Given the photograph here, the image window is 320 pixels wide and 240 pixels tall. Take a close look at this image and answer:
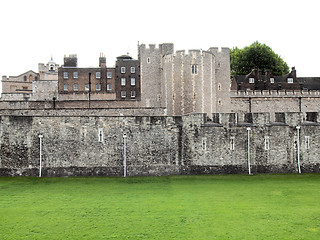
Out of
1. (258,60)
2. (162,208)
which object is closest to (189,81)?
(162,208)

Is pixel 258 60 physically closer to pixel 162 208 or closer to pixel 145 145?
pixel 145 145

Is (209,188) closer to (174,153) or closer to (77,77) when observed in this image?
(174,153)

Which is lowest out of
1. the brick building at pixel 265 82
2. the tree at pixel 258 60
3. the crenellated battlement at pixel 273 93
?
the crenellated battlement at pixel 273 93

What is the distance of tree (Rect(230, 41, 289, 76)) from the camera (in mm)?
52125

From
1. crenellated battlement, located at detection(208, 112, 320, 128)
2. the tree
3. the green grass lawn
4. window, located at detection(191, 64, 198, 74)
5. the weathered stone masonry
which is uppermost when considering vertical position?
the tree

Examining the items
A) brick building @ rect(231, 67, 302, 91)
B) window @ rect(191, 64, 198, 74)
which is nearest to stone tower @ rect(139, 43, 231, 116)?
window @ rect(191, 64, 198, 74)

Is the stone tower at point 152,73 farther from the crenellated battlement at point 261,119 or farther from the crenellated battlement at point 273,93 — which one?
the crenellated battlement at point 261,119

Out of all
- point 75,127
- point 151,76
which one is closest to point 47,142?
point 75,127

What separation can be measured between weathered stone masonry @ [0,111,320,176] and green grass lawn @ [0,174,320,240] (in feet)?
4.33

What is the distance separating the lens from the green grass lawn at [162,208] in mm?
11141

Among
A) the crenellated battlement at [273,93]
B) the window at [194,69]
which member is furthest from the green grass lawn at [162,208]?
the crenellated battlement at [273,93]

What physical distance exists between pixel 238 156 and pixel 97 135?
8560 millimetres

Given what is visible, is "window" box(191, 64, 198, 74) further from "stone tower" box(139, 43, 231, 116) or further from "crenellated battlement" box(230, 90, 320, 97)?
"crenellated battlement" box(230, 90, 320, 97)

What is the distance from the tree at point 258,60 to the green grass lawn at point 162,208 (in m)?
34.7
